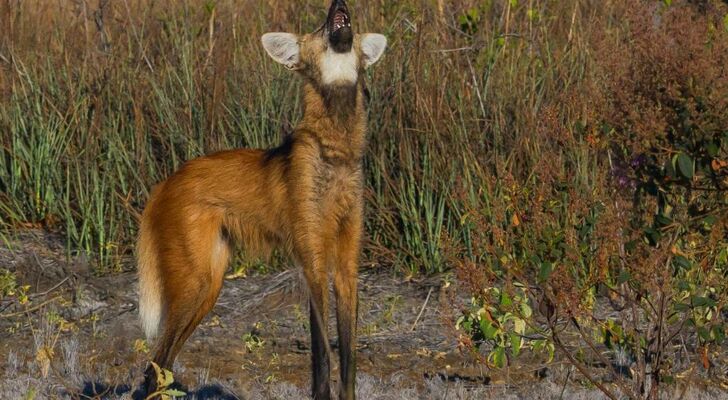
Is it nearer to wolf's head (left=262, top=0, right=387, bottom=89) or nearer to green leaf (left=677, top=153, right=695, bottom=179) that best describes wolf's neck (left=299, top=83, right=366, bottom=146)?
wolf's head (left=262, top=0, right=387, bottom=89)

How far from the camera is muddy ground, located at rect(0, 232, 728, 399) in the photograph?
4.60 m

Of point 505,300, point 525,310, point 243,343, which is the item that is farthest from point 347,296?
point 243,343

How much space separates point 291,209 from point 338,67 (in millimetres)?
613

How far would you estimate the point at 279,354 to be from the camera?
5.14m

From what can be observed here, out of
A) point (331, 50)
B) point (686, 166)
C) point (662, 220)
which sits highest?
point (331, 50)

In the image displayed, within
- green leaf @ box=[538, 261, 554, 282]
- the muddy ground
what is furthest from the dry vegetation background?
green leaf @ box=[538, 261, 554, 282]

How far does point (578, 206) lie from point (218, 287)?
1.78 meters

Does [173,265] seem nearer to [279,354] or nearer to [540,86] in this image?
[279,354]

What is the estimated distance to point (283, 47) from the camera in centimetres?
461

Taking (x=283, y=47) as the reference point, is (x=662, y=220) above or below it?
below

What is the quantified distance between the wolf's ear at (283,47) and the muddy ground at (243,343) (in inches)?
48.3

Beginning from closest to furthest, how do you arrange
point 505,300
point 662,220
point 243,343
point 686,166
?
point 686,166 < point 662,220 < point 505,300 < point 243,343

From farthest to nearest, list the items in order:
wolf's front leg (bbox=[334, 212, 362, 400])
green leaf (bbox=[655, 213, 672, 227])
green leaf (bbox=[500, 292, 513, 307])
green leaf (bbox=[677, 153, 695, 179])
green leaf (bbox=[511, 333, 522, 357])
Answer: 1. wolf's front leg (bbox=[334, 212, 362, 400])
2. green leaf (bbox=[511, 333, 522, 357])
3. green leaf (bbox=[500, 292, 513, 307])
4. green leaf (bbox=[655, 213, 672, 227])
5. green leaf (bbox=[677, 153, 695, 179])

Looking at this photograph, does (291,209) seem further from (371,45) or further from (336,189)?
(371,45)
